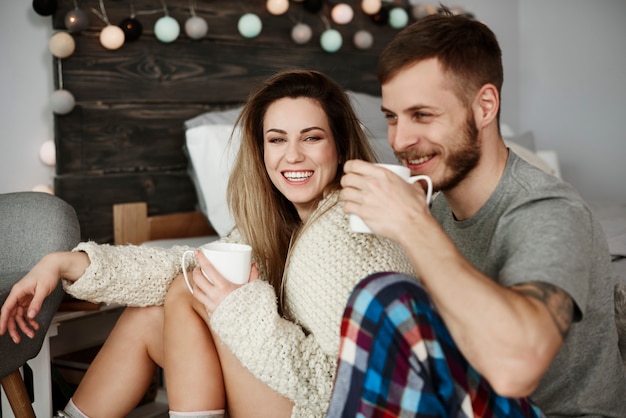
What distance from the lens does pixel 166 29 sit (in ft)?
7.06

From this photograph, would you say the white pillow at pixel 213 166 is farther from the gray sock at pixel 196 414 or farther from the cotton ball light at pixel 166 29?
the gray sock at pixel 196 414

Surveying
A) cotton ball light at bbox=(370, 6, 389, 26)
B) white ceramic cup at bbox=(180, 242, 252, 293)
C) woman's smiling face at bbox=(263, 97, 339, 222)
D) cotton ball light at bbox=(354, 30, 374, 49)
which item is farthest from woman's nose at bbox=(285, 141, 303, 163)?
cotton ball light at bbox=(370, 6, 389, 26)

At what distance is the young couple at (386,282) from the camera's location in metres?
0.91

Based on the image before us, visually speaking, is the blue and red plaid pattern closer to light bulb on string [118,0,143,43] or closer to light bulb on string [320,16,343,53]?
light bulb on string [118,0,143,43]

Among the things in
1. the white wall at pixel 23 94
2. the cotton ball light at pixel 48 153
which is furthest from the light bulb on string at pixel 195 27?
the cotton ball light at pixel 48 153

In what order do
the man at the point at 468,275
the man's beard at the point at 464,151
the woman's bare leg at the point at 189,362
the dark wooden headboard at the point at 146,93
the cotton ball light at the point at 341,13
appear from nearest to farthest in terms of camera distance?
the man at the point at 468,275
the man's beard at the point at 464,151
the woman's bare leg at the point at 189,362
the dark wooden headboard at the point at 146,93
the cotton ball light at the point at 341,13

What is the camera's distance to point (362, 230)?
3.31ft

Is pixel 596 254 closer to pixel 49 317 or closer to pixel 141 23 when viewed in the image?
pixel 49 317

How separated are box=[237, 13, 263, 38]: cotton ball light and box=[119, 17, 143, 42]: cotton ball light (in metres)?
0.37

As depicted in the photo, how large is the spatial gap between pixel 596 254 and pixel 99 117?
1566 millimetres

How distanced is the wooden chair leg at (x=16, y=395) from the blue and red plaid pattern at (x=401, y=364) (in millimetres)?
817

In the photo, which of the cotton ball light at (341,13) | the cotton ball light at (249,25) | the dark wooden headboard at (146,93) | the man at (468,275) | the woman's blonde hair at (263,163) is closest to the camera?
the man at (468,275)

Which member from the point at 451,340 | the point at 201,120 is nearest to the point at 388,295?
the point at 451,340

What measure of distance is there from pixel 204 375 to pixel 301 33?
1.54 metres
